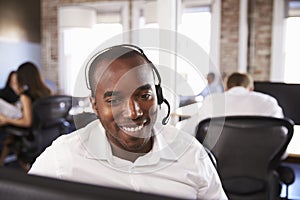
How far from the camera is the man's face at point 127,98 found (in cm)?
70

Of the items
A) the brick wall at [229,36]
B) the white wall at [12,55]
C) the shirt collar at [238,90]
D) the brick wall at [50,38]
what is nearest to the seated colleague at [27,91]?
the shirt collar at [238,90]

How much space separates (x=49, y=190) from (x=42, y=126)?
9.23 ft

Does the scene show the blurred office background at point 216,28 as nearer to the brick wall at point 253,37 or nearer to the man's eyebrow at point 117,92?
the brick wall at point 253,37

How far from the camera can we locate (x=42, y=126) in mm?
3191

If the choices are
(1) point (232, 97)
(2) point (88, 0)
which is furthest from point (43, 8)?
(1) point (232, 97)

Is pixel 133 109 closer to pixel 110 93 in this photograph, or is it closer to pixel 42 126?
pixel 110 93

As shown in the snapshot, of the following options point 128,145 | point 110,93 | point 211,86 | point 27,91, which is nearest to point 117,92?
point 110,93

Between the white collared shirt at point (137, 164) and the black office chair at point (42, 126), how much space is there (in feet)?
7.61

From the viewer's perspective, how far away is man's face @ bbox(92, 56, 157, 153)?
70cm

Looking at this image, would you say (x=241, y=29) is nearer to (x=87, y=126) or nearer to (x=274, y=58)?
(x=274, y=58)

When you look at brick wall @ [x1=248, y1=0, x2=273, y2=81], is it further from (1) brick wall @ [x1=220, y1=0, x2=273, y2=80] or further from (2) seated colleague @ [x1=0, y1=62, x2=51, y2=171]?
(2) seated colleague @ [x1=0, y1=62, x2=51, y2=171]

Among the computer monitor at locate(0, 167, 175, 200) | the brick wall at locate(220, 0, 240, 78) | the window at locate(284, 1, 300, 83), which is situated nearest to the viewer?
the computer monitor at locate(0, 167, 175, 200)

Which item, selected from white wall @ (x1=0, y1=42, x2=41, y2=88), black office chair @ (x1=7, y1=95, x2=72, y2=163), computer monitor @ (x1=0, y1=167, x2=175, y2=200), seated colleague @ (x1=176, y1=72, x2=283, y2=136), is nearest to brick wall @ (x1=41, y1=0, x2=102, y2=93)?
white wall @ (x1=0, y1=42, x2=41, y2=88)

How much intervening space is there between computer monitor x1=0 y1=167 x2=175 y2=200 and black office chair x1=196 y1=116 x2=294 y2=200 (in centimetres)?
139
